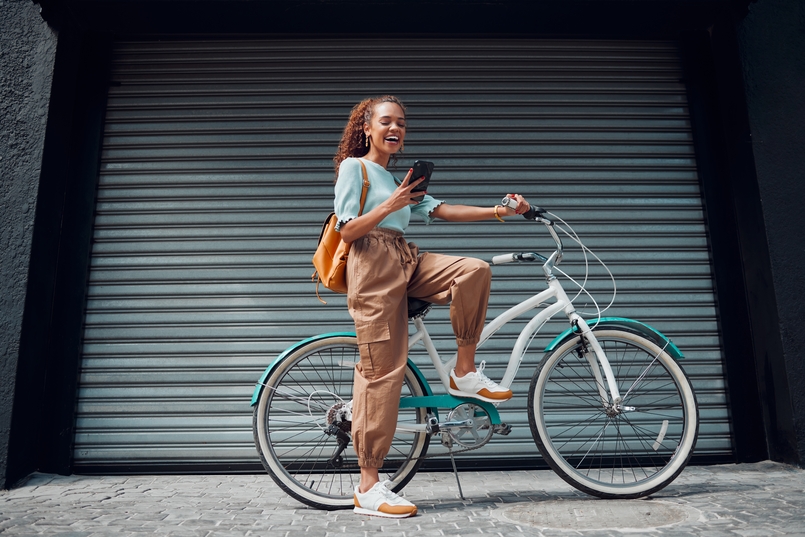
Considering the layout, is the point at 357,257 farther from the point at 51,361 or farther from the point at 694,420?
the point at 51,361

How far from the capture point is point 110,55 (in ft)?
14.9

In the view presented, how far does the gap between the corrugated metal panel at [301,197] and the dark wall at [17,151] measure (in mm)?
536

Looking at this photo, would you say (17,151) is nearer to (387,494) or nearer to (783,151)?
(387,494)

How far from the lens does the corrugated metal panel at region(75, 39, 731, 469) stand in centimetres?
413

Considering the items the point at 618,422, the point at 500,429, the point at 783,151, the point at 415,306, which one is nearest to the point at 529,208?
the point at 415,306

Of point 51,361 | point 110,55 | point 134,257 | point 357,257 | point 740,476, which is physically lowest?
point 740,476

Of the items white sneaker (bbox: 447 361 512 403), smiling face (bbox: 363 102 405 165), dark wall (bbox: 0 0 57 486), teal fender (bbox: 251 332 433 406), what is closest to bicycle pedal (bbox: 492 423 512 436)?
white sneaker (bbox: 447 361 512 403)

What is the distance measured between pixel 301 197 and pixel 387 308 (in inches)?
74.4

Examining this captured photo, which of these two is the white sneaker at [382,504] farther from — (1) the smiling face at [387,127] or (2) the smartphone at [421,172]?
(1) the smiling face at [387,127]

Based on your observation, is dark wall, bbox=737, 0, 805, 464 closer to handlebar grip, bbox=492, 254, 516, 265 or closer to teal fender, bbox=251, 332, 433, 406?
handlebar grip, bbox=492, 254, 516, 265

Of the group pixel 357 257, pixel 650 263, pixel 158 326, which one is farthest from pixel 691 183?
pixel 158 326

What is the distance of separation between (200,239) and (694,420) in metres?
3.54

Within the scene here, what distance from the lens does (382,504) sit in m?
2.72

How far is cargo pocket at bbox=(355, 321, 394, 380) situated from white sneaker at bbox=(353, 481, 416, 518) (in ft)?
1.81
